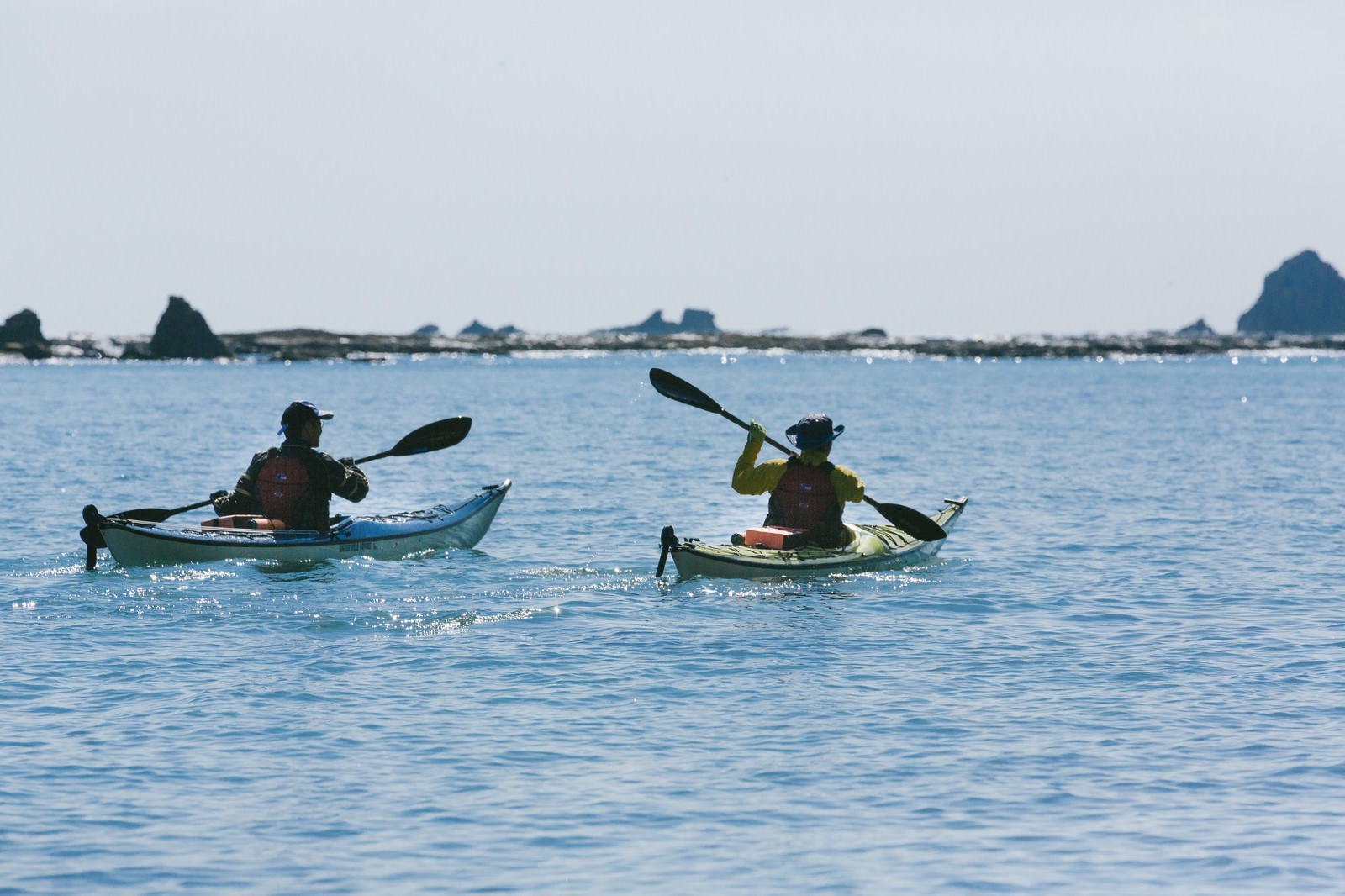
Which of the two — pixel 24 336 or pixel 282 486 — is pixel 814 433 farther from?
pixel 24 336

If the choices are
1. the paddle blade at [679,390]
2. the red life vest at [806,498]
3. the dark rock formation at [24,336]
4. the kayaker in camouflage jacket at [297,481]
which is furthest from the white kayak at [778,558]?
the dark rock formation at [24,336]

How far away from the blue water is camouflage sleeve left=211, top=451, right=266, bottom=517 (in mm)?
889

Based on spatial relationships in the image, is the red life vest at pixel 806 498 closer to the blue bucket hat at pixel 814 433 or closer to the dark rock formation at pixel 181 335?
the blue bucket hat at pixel 814 433

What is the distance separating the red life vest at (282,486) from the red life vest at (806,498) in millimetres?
5661

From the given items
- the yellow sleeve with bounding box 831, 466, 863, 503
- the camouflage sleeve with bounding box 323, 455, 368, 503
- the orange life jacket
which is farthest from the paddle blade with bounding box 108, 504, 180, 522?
the yellow sleeve with bounding box 831, 466, 863, 503

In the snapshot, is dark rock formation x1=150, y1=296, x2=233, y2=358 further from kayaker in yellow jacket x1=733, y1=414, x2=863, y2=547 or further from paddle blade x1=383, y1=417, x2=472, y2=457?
kayaker in yellow jacket x1=733, y1=414, x2=863, y2=547

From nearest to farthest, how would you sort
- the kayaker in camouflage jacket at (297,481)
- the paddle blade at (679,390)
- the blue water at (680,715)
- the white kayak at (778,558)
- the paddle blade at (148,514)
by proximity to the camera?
the blue water at (680,715) → the white kayak at (778,558) → the kayaker in camouflage jacket at (297,481) → the paddle blade at (148,514) → the paddle blade at (679,390)

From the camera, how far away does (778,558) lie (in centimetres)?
1678

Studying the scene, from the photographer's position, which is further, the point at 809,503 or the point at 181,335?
the point at 181,335

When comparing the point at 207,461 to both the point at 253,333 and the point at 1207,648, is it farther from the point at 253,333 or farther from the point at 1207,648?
the point at 253,333

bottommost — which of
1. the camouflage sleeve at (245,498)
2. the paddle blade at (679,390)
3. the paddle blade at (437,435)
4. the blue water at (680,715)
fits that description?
the blue water at (680,715)

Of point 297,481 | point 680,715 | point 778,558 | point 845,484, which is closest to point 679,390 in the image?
point 845,484

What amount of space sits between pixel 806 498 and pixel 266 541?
252 inches

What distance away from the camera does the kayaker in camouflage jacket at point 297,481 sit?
17656 millimetres
